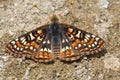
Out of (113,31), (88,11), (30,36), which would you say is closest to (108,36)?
(113,31)

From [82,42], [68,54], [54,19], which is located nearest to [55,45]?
[68,54]

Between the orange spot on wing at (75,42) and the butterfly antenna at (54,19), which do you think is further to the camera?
the butterfly antenna at (54,19)

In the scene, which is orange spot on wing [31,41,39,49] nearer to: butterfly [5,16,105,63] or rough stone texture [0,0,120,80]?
butterfly [5,16,105,63]

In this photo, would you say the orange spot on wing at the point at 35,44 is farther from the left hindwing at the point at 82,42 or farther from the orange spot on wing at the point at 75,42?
the orange spot on wing at the point at 75,42

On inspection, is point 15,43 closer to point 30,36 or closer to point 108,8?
point 30,36

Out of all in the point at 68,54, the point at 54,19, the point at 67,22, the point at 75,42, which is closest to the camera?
the point at 68,54

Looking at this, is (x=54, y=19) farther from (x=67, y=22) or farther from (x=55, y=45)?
(x=55, y=45)

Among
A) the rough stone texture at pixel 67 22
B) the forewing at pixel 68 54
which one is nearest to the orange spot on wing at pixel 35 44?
the rough stone texture at pixel 67 22
